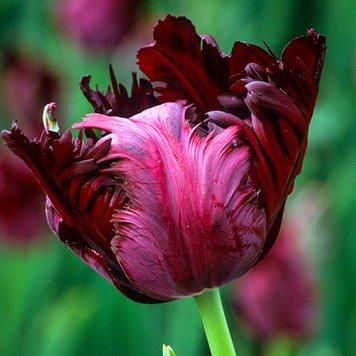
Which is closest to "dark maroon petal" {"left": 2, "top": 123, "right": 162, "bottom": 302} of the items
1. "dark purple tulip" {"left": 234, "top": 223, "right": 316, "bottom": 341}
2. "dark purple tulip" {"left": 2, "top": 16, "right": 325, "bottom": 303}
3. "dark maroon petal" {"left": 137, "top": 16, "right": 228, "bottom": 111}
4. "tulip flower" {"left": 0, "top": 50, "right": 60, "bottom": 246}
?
"dark purple tulip" {"left": 2, "top": 16, "right": 325, "bottom": 303}

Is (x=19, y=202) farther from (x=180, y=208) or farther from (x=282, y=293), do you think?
(x=180, y=208)

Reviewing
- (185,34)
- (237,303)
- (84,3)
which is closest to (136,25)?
(84,3)

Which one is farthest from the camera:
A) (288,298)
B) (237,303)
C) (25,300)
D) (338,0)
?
(338,0)

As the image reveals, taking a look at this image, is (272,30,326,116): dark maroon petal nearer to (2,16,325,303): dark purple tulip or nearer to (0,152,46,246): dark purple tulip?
(2,16,325,303): dark purple tulip

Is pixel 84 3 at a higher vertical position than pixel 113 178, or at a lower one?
higher

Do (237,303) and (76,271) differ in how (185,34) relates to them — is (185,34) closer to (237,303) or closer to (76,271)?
(237,303)

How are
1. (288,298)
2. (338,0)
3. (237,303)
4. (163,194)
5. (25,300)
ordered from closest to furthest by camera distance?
(163,194)
(288,298)
(237,303)
(25,300)
(338,0)

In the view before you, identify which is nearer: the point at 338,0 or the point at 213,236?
the point at 213,236
